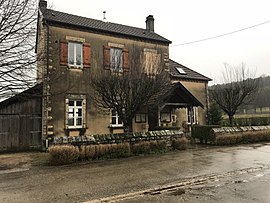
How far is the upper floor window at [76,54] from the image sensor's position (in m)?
14.5

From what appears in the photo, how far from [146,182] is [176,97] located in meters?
10.5

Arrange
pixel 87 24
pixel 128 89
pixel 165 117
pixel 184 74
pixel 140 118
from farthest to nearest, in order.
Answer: pixel 184 74 → pixel 165 117 → pixel 140 118 → pixel 87 24 → pixel 128 89

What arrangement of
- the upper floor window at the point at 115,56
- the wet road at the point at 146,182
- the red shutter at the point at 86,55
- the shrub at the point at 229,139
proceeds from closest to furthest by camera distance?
the wet road at the point at 146,182, the upper floor window at the point at 115,56, the shrub at the point at 229,139, the red shutter at the point at 86,55

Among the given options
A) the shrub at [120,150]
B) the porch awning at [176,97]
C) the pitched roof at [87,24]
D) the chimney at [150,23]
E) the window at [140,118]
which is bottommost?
the shrub at [120,150]

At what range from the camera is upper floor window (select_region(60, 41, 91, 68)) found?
14.5 m

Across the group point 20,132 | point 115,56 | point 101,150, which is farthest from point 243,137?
point 20,132

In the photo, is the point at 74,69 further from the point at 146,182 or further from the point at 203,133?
the point at 146,182

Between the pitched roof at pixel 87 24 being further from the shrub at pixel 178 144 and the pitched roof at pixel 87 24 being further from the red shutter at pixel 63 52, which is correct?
the shrub at pixel 178 144

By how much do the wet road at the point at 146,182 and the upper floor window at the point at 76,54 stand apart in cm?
733

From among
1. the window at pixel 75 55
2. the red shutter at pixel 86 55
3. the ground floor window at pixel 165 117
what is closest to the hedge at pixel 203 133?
the ground floor window at pixel 165 117

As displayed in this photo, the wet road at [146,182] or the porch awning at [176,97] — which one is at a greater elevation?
the porch awning at [176,97]

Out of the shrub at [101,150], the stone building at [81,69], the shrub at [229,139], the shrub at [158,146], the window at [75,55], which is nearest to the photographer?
the shrub at [101,150]

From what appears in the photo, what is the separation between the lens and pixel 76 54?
1505cm

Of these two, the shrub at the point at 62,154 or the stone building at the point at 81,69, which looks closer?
the shrub at the point at 62,154
